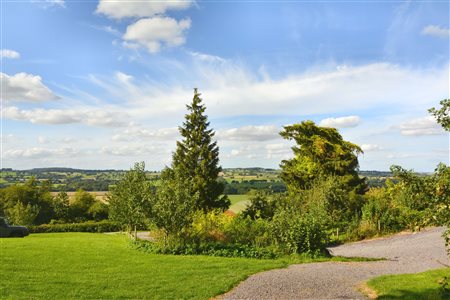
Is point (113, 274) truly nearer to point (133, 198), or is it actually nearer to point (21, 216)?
point (133, 198)

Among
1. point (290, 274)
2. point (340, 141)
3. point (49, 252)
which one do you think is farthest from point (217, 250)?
point (340, 141)

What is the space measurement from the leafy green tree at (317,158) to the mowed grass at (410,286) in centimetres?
2473

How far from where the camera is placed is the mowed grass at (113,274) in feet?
33.6

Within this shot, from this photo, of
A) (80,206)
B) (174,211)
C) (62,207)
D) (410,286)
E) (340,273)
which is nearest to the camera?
(410,286)

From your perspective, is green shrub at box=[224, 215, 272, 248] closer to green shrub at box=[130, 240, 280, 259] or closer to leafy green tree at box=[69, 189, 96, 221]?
green shrub at box=[130, 240, 280, 259]

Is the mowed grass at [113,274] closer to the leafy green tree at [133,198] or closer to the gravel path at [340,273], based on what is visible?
the gravel path at [340,273]

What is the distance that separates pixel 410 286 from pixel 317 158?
29355mm

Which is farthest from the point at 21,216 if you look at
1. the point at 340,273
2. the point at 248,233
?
the point at 340,273

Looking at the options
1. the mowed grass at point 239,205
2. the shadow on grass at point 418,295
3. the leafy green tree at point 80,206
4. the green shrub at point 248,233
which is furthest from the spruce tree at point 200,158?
the shadow on grass at point 418,295

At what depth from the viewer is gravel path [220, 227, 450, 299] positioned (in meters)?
10.5

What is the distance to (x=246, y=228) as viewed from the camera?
21672 millimetres

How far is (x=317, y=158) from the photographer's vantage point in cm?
3972

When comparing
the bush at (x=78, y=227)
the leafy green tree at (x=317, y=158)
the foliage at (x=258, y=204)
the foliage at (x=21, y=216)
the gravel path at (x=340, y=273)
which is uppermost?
the leafy green tree at (x=317, y=158)

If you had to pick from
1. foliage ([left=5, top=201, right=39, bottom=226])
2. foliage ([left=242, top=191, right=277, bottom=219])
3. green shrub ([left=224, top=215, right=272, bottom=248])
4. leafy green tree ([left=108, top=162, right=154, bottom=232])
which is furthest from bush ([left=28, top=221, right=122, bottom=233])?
green shrub ([left=224, top=215, right=272, bottom=248])
